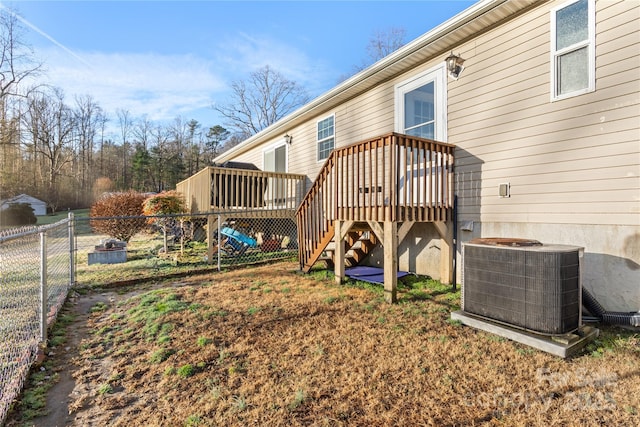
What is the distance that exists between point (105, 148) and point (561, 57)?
1582 inches

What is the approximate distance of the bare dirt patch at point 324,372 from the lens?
2043mm

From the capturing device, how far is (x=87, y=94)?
105 feet

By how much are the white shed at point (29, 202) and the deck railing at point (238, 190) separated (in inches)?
666

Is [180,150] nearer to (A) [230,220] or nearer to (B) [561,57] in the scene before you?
(A) [230,220]

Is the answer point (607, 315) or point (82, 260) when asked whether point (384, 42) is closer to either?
point (82, 260)

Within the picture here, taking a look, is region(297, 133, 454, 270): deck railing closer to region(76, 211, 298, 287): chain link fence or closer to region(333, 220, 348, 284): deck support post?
region(333, 220, 348, 284): deck support post

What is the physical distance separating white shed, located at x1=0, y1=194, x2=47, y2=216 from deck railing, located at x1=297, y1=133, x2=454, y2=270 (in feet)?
72.5

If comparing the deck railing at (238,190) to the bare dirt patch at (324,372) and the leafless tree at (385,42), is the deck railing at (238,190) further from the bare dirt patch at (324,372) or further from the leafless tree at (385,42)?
the leafless tree at (385,42)

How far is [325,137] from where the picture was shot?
28.1ft

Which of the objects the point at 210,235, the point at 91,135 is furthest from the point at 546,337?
the point at 91,135

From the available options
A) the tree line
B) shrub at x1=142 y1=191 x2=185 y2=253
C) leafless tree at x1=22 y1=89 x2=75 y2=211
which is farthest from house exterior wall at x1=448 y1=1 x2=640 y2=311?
leafless tree at x1=22 y1=89 x2=75 y2=211

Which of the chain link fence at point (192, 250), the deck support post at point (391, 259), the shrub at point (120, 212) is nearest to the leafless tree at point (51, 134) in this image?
the shrub at point (120, 212)

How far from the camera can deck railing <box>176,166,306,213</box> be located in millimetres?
→ 7953

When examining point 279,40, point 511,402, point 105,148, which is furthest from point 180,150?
point 511,402
